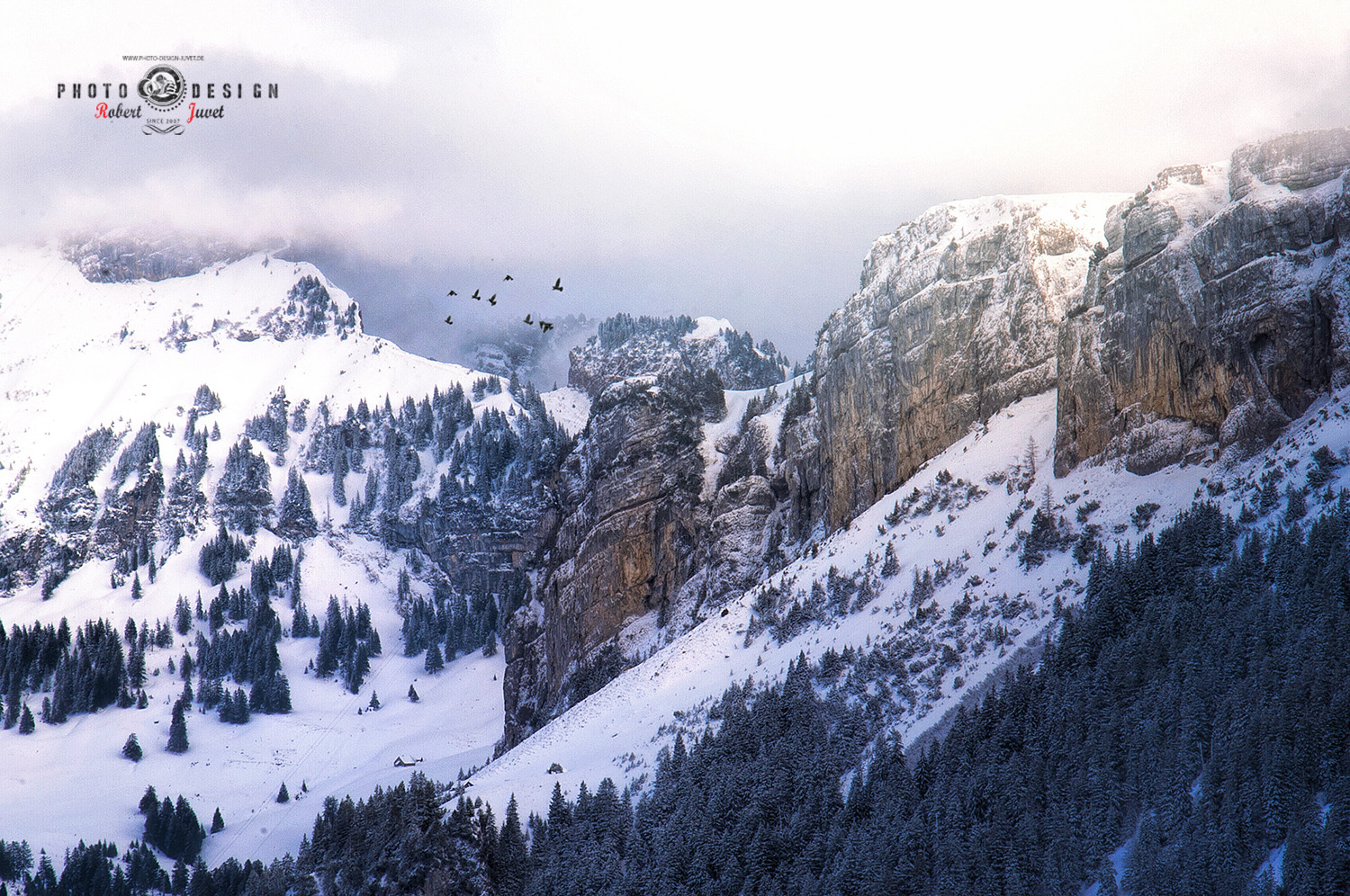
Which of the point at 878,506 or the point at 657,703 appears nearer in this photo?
the point at 657,703

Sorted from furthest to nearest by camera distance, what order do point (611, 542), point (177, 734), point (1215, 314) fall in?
1. point (177, 734)
2. point (611, 542)
3. point (1215, 314)

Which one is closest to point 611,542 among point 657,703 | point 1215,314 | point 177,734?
point 657,703

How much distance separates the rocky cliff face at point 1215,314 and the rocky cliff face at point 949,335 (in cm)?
1369

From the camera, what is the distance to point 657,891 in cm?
7275

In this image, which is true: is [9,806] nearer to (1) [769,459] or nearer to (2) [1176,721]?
(1) [769,459]

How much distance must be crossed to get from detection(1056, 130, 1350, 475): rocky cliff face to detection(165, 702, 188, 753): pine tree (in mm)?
A: 131193

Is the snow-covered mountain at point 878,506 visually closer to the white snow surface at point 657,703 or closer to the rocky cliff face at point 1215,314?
the rocky cliff face at point 1215,314

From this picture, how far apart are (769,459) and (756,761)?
7425 centimetres

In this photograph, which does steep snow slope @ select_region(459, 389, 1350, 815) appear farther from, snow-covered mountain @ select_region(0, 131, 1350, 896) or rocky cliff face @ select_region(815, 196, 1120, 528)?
rocky cliff face @ select_region(815, 196, 1120, 528)

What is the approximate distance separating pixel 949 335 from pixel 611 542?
2153 inches

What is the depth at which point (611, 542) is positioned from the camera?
511 ft

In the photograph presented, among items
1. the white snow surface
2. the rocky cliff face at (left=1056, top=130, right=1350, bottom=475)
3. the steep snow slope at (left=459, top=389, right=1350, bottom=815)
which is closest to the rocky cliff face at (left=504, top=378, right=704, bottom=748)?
the white snow surface

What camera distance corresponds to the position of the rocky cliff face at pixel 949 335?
118 metres

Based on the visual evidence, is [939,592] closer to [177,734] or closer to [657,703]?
[657,703]
